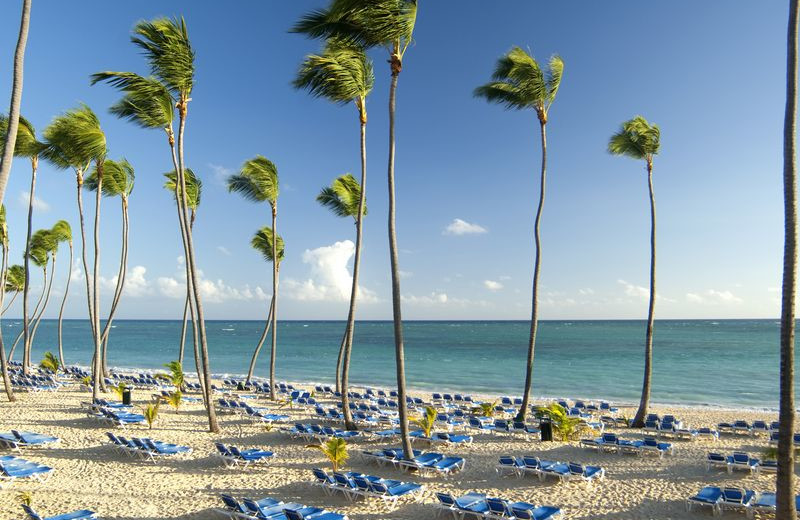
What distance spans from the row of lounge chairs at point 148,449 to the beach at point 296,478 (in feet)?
0.90

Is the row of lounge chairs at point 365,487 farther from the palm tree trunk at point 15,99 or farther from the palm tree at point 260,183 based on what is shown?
the palm tree at point 260,183

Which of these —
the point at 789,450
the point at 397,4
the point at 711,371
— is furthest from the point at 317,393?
the point at 711,371

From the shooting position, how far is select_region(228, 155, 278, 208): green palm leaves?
20906 mm

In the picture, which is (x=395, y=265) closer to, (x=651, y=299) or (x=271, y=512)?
(x=271, y=512)

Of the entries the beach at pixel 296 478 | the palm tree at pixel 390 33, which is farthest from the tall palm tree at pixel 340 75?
the beach at pixel 296 478

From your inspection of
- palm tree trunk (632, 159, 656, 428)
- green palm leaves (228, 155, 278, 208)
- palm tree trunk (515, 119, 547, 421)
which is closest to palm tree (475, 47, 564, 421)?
palm tree trunk (515, 119, 547, 421)

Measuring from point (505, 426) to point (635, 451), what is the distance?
3.89m

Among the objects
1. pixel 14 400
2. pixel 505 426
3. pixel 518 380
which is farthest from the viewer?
pixel 518 380

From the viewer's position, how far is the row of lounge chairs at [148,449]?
12.5 m

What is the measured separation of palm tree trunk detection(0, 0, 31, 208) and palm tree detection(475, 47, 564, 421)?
13.3 metres

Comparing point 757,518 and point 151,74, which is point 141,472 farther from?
point 757,518

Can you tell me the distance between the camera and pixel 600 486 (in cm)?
1084

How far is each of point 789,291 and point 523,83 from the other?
39.8 ft

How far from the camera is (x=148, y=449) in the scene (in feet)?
41.3
